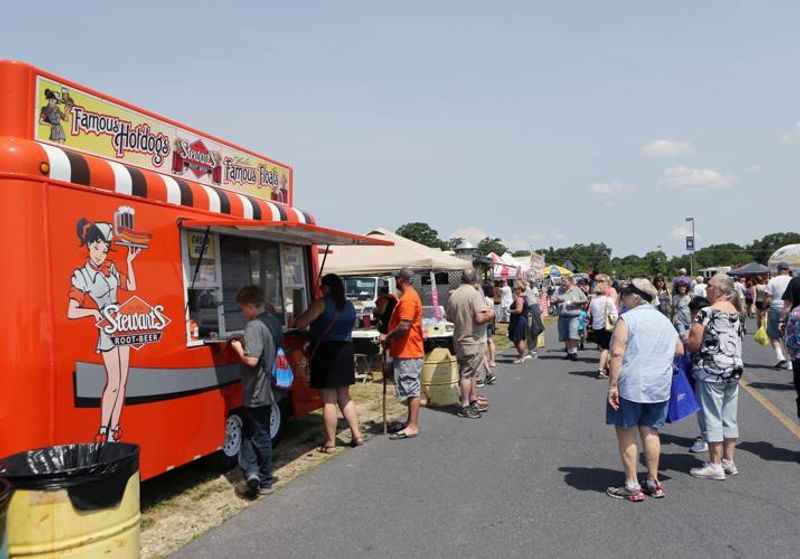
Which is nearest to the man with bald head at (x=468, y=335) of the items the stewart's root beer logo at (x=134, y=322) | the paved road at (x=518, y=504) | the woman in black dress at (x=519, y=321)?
the paved road at (x=518, y=504)

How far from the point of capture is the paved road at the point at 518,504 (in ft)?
14.2

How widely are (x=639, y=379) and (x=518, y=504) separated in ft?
4.43

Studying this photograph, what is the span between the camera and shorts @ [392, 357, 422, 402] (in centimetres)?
740

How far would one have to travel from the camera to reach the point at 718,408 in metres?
5.55

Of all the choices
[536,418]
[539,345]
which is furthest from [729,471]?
[539,345]

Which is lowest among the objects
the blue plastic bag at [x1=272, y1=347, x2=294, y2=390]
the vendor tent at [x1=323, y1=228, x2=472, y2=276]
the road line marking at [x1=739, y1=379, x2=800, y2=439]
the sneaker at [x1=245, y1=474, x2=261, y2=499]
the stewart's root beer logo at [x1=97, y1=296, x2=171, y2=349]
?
the road line marking at [x1=739, y1=379, x2=800, y2=439]

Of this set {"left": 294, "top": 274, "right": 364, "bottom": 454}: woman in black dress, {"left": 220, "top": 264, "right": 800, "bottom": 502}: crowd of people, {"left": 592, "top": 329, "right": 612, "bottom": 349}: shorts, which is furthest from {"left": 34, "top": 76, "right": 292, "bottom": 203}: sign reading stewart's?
{"left": 592, "top": 329, "right": 612, "bottom": 349}: shorts

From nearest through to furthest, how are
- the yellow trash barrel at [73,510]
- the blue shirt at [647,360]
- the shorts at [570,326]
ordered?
the yellow trash barrel at [73,510] → the blue shirt at [647,360] → the shorts at [570,326]

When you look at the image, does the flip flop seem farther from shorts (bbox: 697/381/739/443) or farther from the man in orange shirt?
shorts (bbox: 697/381/739/443)

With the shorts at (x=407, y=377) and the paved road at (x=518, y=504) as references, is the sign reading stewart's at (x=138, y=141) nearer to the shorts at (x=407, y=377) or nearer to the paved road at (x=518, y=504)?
the shorts at (x=407, y=377)

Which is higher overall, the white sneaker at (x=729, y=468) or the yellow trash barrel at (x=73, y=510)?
the yellow trash barrel at (x=73, y=510)

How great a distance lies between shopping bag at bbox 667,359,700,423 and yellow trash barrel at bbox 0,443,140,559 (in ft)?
13.4

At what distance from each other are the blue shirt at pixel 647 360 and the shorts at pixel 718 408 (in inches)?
32.2

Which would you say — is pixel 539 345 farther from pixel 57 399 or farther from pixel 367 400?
pixel 57 399
